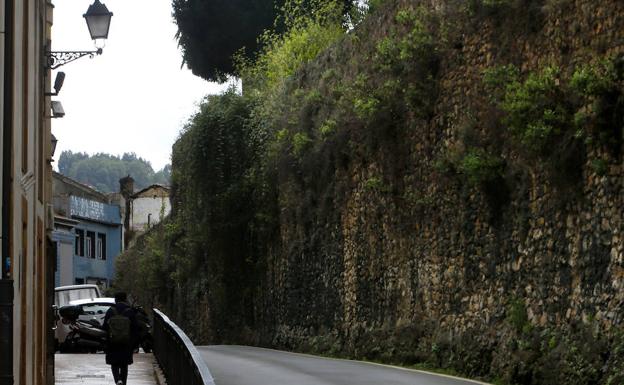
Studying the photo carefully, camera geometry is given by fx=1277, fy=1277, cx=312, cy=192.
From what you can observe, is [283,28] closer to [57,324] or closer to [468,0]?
[57,324]

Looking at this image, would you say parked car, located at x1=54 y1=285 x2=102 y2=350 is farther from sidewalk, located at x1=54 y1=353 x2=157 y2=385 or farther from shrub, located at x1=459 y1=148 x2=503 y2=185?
shrub, located at x1=459 y1=148 x2=503 y2=185

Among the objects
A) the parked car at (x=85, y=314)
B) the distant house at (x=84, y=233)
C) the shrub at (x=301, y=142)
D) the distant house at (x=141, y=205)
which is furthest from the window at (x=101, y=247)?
the shrub at (x=301, y=142)

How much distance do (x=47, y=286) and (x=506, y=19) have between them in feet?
28.5

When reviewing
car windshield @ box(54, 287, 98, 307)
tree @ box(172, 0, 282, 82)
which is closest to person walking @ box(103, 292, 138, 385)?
car windshield @ box(54, 287, 98, 307)

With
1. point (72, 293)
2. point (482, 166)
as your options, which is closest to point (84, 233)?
point (72, 293)

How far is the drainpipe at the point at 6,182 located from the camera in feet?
29.4

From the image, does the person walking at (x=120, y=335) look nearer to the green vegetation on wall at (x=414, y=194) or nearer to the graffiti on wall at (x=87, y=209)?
the green vegetation on wall at (x=414, y=194)

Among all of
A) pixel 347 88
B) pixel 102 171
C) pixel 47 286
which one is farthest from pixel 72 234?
pixel 102 171

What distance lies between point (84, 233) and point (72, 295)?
38.6 m

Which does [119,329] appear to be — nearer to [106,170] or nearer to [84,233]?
[84,233]

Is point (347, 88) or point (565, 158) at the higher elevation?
point (347, 88)

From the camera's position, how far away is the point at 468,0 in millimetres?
22156

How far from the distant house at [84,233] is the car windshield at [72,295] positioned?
2877cm

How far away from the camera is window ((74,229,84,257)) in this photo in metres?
75.9
